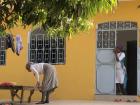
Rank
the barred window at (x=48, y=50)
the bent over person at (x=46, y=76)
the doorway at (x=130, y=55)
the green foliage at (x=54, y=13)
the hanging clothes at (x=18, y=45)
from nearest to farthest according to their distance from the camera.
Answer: the green foliage at (x=54, y=13)
the bent over person at (x=46, y=76)
the hanging clothes at (x=18, y=45)
the doorway at (x=130, y=55)
the barred window at (x=48, y=50)

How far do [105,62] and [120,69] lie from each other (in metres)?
0.63

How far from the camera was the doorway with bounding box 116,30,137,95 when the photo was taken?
58.3 ft

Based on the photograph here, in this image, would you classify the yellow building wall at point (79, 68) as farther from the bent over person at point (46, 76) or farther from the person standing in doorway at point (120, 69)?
the bent over person at point (46, 76)

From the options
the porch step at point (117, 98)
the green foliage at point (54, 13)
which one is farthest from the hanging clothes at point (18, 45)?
the green foliage at point (54, 13)

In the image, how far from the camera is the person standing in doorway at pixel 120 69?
17.6 meters

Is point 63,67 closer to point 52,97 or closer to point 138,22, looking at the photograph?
point 52,97

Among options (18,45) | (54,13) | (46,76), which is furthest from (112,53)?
(54,13)

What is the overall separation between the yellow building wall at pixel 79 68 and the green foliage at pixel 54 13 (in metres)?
11.8

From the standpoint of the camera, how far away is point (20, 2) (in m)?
5.31

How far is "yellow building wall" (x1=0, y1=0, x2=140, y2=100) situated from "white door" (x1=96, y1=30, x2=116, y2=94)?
0.19 meters

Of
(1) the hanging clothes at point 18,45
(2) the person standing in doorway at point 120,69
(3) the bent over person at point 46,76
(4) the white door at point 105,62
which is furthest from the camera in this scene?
(4) the white door at point 105,62

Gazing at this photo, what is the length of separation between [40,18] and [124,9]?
41.7ft

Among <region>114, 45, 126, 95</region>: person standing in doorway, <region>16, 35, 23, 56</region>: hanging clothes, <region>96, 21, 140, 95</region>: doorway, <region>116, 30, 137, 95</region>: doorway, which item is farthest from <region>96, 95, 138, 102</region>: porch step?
<region>16, 35, 23, 56</region>: hanging clothes

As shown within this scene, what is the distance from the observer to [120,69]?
17.8 m
